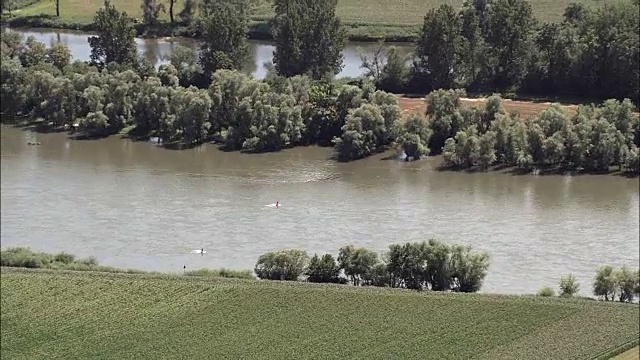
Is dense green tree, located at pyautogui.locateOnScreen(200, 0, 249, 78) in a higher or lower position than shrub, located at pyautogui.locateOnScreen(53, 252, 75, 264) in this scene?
higher

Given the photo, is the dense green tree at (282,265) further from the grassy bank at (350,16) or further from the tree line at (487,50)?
the tree line at (487,50)

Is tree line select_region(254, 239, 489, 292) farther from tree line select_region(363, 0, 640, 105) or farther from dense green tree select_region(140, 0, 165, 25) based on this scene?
dense green tree select_region(140, 0, 165, 25)

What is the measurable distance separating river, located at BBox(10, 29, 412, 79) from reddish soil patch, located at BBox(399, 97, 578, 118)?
198 centimetres

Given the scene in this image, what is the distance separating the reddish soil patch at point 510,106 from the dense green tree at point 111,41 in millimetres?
5285

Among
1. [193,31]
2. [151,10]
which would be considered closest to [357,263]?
[193,31]

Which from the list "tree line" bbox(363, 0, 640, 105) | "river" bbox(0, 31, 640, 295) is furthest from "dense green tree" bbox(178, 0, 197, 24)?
"river" bbox(0, 31, 640, 295)

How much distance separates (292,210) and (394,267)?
2.44 meters

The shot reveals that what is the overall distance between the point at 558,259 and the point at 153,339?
4426 millimetres

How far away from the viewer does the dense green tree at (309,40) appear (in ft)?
66.4

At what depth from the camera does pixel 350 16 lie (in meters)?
20.5

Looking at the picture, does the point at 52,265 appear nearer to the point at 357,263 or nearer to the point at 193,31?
the point at 357,263

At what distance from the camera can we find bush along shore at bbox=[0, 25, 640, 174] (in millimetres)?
16141

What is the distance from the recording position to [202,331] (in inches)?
428

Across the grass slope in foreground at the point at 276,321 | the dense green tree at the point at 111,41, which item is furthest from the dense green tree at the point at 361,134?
the dense green tree at the point at 111,41
